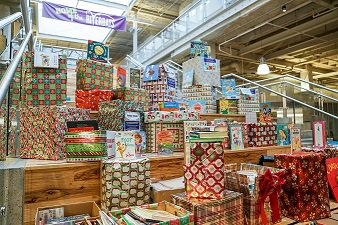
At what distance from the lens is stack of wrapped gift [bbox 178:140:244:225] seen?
3.73 feet

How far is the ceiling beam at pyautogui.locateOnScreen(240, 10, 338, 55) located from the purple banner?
3.84 meters

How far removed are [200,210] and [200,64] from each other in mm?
2687

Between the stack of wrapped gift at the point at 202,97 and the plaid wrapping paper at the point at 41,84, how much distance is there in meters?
1.58

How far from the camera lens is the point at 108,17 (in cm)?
686

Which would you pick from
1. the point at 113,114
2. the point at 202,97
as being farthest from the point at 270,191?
the point at 202,97

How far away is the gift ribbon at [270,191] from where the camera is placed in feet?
4.13

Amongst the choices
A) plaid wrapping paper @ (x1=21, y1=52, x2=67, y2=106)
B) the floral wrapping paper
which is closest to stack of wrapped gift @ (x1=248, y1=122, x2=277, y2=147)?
the floral wrapping paper

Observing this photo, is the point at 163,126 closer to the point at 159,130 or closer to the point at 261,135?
the point at 159,130

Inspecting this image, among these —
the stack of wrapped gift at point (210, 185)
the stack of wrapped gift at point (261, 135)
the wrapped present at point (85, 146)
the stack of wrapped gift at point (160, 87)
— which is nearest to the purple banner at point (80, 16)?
the stack of wrapped gift at point (160, 87)

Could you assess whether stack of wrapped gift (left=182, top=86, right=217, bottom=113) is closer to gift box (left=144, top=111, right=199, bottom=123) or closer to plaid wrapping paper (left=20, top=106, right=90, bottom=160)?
gift box (left=144, top=111, right=199, bottom=123)

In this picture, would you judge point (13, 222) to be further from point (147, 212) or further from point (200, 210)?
point (200, 210)

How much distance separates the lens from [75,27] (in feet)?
25.4

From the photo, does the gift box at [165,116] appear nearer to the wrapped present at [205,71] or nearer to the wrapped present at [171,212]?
the wrapped present at [171,212]

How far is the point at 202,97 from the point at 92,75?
1.58 meters
